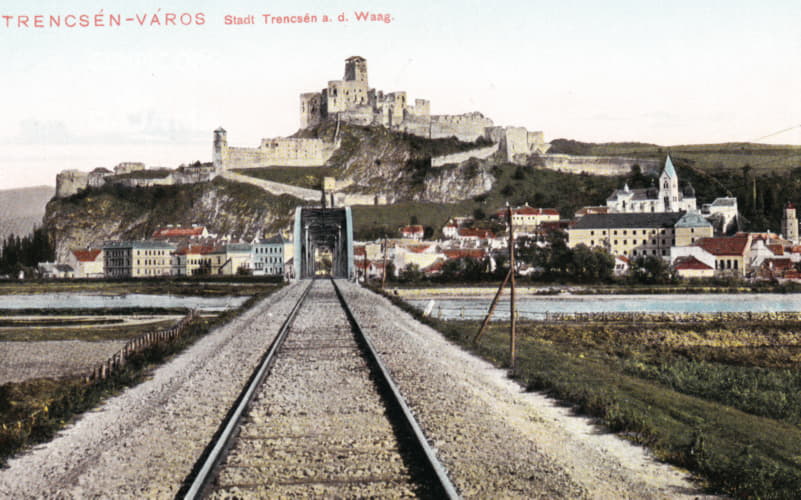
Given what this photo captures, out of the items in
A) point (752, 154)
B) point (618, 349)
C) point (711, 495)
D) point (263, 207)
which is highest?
point (752, 154)

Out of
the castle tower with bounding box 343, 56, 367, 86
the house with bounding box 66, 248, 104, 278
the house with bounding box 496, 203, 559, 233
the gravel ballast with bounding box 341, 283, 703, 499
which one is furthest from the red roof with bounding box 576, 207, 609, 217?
the gravel ballast with bounding box 341, 283, 703, 499

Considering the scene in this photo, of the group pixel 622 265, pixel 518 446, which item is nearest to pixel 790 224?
pixel 622 265

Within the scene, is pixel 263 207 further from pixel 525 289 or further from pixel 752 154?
pixel 752 154

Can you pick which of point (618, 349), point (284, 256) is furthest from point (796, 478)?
point (284, 256)

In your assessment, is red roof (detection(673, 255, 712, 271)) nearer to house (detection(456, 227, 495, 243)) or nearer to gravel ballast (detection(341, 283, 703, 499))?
house (detection(456, 227, 495, 243))

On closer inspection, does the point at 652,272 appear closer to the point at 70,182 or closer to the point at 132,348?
the point at 132,348
